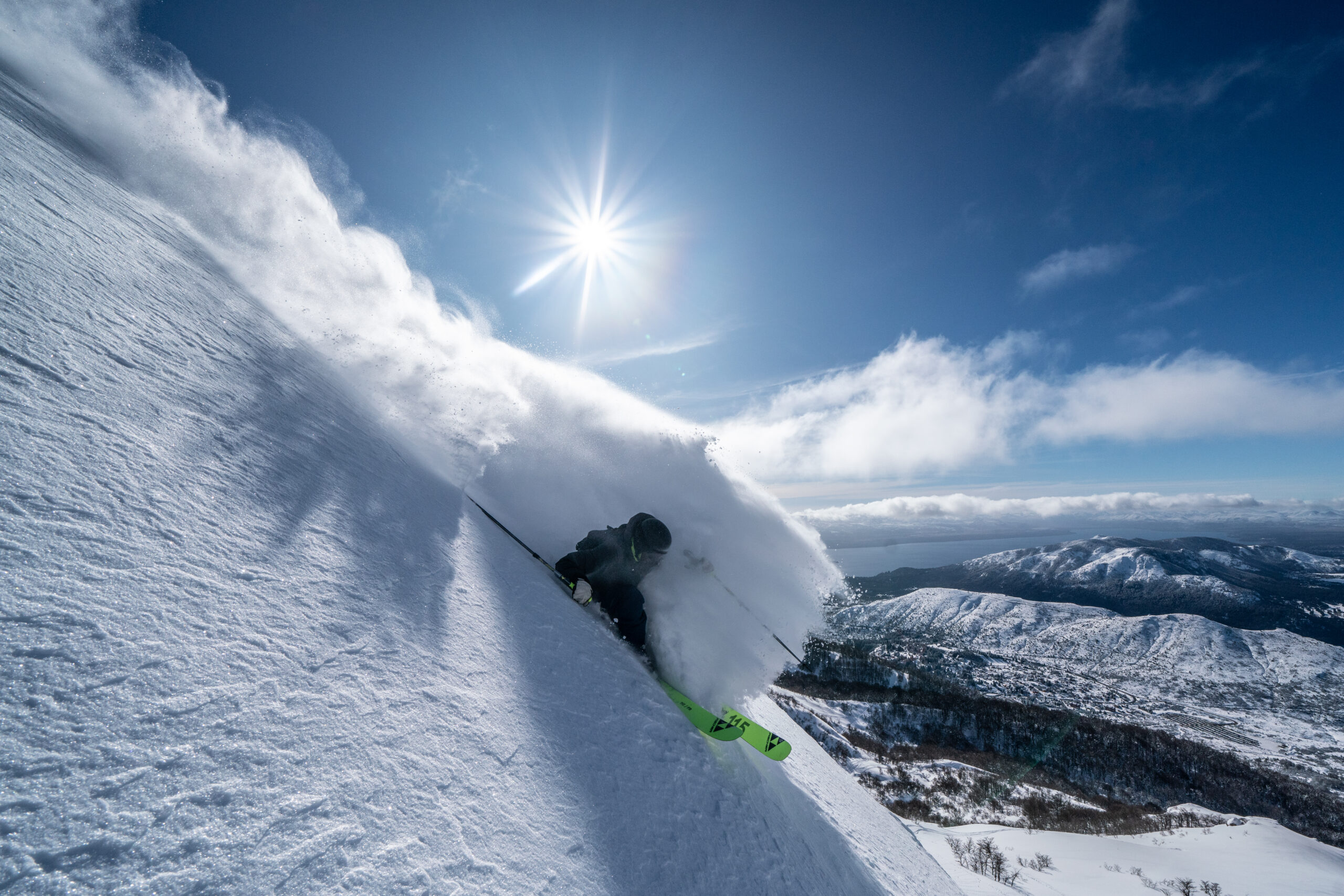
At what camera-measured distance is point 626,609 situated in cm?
597

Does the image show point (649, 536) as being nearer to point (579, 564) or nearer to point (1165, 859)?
point (579, 564)

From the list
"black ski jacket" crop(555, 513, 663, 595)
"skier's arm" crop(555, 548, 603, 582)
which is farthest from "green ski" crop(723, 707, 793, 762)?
"skier's arm" crop(555, 548, 603, 582)

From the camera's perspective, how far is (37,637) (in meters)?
1.88

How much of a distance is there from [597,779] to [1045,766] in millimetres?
103438

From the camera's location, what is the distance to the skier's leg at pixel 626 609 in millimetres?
5945

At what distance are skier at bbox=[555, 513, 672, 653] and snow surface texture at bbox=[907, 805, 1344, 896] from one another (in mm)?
18204

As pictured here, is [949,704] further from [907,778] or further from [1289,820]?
[907,778]

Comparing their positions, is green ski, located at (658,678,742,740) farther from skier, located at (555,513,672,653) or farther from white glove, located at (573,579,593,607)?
white glove, located at (573,579,593,607)

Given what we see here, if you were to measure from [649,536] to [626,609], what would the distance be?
0.96 meters

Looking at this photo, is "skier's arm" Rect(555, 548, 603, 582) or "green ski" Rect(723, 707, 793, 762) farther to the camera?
"skier's arm" Rect(555, 548, 603, 582)

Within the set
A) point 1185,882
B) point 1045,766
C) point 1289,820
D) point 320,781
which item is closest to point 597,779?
point 320,781

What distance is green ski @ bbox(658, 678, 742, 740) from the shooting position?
5.30 metres

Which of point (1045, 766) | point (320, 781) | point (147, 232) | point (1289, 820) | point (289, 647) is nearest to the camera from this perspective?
point (320, 781)

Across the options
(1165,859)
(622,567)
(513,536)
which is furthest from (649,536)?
(1165,859)
